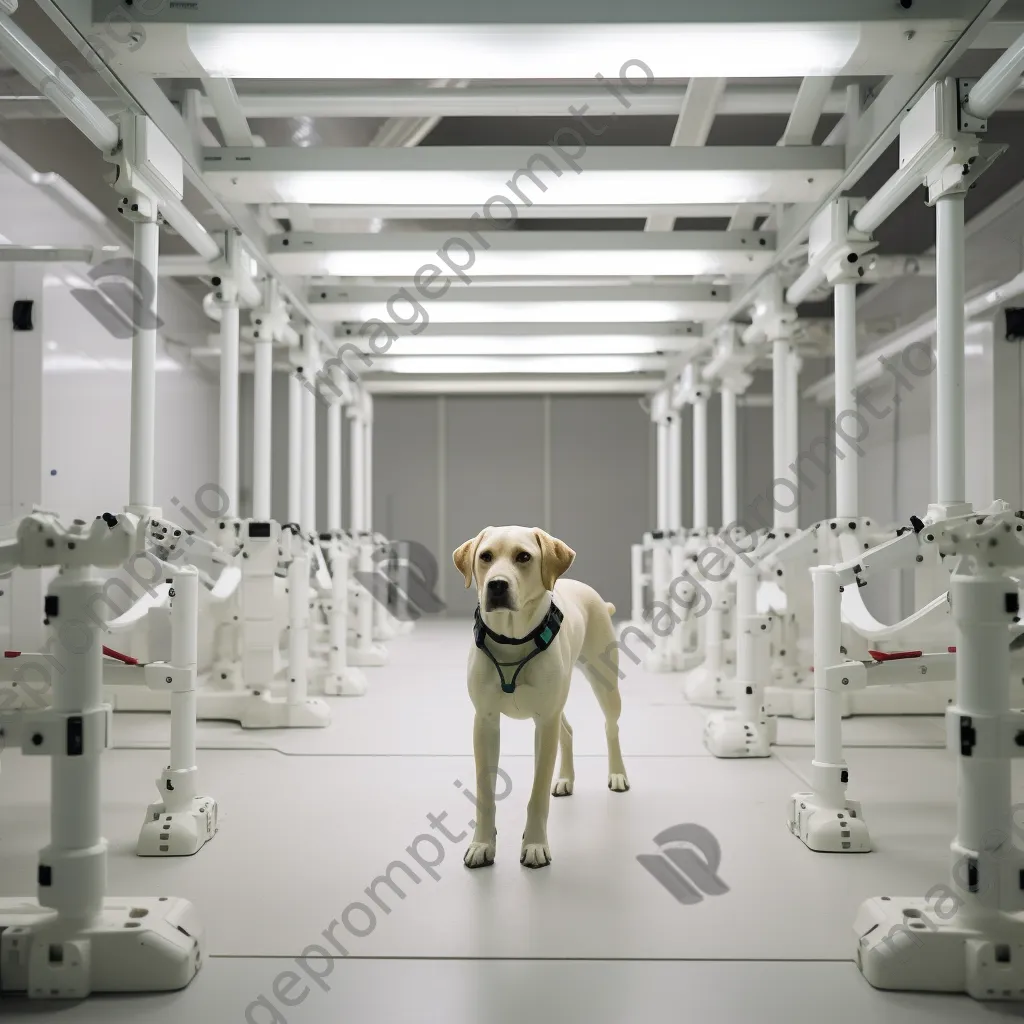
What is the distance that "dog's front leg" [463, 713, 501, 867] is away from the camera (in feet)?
8.85

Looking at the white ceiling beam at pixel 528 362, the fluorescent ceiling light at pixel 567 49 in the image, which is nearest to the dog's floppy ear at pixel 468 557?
the fluorescent ceiling light at pixel 567 49

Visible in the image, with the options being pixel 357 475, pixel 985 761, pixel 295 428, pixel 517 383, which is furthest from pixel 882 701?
pixel 517 383

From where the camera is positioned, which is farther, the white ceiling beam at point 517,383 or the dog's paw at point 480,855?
the white ceiling beam at point 517,383

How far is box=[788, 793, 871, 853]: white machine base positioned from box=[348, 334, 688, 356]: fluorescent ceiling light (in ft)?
14.5

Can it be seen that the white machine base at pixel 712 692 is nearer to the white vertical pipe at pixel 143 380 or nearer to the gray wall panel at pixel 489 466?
the white vertical pipe at pixel 143 380

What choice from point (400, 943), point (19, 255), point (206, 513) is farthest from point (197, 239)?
point (206, 513)

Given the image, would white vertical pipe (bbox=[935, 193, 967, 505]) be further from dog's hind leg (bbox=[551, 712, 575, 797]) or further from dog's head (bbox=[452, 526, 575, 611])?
dog's hind leg (bbox=[551, 712, 575, 797])

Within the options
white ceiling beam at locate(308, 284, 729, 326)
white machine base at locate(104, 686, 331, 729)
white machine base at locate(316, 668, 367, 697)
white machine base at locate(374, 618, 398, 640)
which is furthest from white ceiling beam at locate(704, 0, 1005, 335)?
white machine base at locate(374, 618, 398, 640)

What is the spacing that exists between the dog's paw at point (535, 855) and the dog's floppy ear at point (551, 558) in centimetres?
82

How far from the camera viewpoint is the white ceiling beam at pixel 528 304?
572cm

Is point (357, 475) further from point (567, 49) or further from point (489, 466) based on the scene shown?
point (567, 49)

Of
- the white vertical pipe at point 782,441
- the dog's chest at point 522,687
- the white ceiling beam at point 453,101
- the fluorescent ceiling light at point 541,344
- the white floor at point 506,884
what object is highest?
the white ceiling beam at point 453,101

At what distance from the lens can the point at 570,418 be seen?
36.2 ft

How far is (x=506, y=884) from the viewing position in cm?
255
